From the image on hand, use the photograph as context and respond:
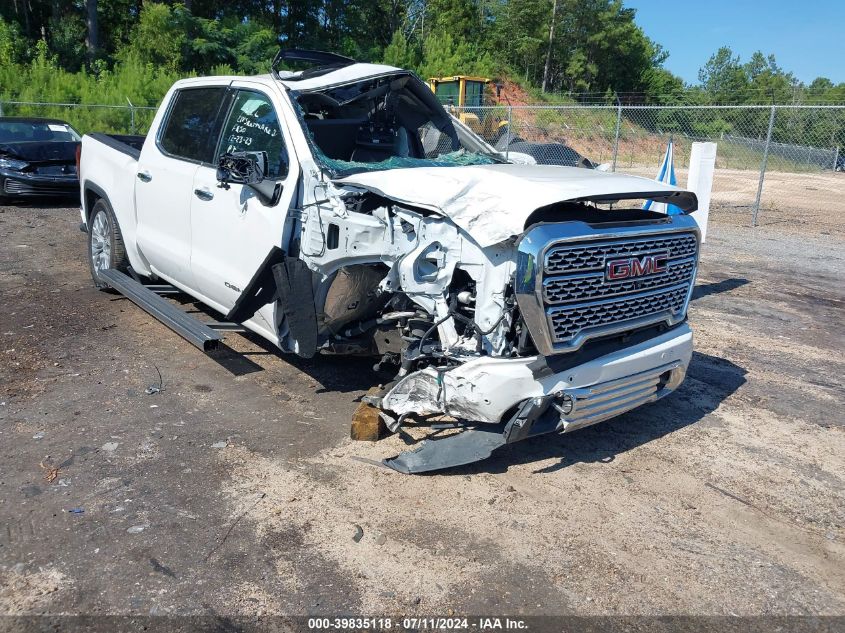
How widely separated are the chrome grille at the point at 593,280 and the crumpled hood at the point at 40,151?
12.0 meters

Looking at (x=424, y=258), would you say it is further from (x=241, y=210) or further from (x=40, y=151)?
(x=40, y=151)

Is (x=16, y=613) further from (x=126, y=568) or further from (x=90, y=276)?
(x=90, y=276)

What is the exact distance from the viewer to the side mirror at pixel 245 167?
14.3 feet

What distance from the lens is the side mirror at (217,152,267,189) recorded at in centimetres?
436

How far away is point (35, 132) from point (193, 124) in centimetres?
1010

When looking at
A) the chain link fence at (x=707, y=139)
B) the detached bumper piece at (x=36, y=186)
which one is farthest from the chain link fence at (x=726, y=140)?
the detached bumper piece at (x=36, y=186)

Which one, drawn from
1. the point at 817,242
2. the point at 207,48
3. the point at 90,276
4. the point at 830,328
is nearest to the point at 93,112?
the point at 207,48

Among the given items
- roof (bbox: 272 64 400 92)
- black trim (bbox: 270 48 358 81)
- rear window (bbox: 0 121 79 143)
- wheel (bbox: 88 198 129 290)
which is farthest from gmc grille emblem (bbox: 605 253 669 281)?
rear window (bbox: 0 121 79 143)

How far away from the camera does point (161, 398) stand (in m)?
4.82

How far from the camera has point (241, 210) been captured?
15.5 ft

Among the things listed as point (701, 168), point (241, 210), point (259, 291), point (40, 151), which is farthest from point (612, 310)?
point (40, 151)

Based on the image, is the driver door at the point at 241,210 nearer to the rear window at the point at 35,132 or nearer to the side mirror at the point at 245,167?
the side mirror at the point at 245,167

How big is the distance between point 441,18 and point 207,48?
31.5 metres

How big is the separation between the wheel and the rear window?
7691 millimetres
